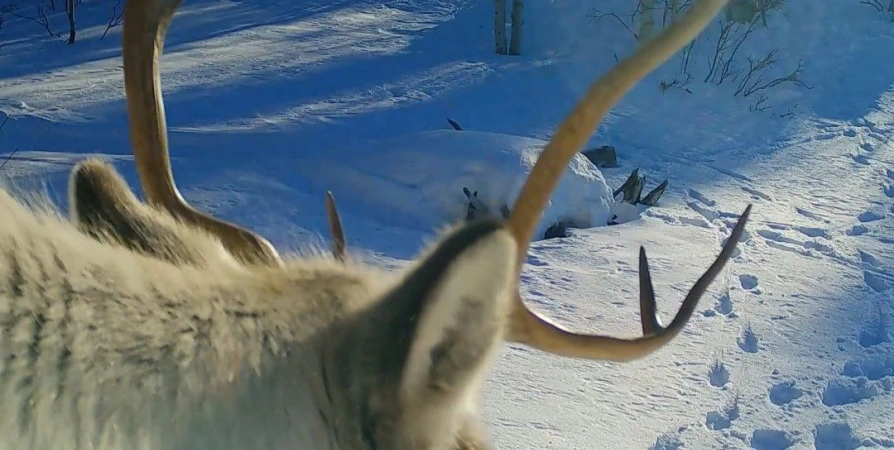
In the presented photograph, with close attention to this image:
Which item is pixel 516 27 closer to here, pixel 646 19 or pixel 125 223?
pixel 646 19

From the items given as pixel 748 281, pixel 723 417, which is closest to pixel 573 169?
pixel 748 281

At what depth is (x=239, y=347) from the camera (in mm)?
989

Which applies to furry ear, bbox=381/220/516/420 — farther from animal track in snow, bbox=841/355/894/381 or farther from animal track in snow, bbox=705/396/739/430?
animal track in snow, bbox=841/355/894/381

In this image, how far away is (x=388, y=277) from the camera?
1.29 meters

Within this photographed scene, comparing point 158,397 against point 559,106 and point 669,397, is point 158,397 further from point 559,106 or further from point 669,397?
point 559,106

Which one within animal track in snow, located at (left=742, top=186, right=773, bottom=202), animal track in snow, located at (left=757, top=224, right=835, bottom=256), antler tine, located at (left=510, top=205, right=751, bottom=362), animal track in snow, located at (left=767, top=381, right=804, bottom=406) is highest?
antler tine, located at (left=510, top=205, right=751, bottom=362)

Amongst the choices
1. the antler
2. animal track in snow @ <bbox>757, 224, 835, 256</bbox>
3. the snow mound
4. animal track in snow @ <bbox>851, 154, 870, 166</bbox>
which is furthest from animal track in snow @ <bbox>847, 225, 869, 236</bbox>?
the antler

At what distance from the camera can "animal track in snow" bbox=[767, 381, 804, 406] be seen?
14.5 feet

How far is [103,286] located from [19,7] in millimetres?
15185

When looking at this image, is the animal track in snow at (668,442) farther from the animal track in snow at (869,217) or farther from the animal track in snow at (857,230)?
the animal track in snow at (869,217)

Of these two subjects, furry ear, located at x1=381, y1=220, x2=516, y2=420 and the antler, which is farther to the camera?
the antler

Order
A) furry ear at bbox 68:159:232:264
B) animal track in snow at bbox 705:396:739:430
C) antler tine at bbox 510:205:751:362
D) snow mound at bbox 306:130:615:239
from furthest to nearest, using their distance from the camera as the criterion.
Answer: snow mound at bbox 306:130:615:239, animal track in snow at bbox 705:396:739:430, antler tine at bbox 510:205:751:362, furry ear at bbox 68:159:232:264

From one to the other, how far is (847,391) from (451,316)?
169 inches

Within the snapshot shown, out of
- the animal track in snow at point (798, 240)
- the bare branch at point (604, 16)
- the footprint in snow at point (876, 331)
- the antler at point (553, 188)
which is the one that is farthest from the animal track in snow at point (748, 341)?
the bare branch at point (604, 16)
